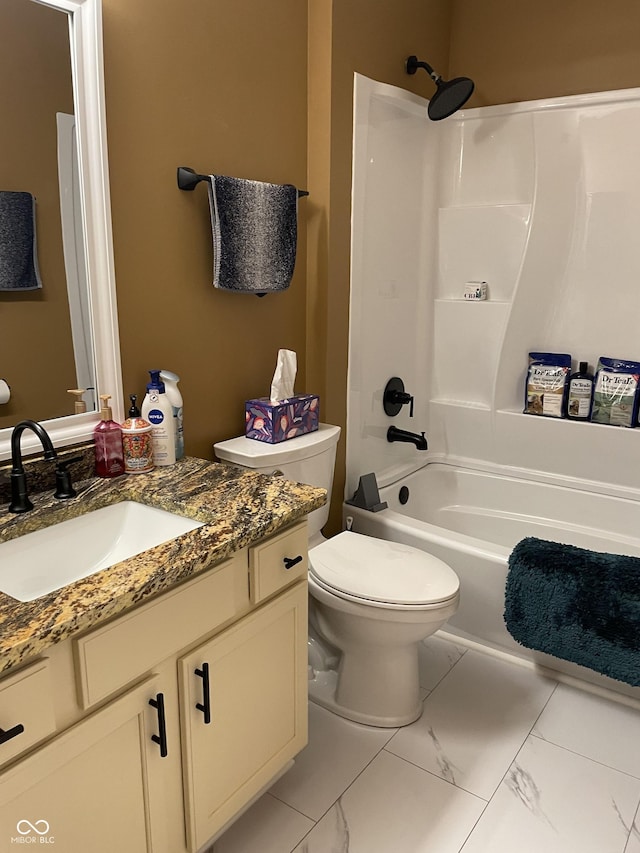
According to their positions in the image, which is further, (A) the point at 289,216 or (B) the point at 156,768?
(A) the point at 289,216

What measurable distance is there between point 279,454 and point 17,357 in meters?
0.78

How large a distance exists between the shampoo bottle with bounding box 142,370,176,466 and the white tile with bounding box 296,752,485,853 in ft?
3.31

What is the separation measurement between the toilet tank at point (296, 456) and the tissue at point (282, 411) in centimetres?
3

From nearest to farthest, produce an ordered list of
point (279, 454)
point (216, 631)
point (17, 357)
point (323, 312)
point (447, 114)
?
point (216, 631) < point (17, 357) < point (279, 454) < point (323, 312) < point (447, 114)

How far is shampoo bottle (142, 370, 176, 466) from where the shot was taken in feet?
5.78

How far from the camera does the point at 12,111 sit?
4.79 ft

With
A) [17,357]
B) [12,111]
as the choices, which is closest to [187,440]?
[17,357]

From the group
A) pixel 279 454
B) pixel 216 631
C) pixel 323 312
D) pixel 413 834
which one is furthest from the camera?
pixel 323 312

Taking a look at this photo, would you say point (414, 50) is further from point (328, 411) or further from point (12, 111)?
point (12, 111)

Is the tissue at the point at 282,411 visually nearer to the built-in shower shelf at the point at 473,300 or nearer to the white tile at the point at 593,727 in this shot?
the built-in shower shelf at the point at 473,300

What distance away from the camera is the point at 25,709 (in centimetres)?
103

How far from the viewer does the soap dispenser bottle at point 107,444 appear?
1.68 m

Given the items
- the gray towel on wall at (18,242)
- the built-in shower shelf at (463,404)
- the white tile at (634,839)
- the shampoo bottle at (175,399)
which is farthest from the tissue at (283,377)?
the white tile at (634,839)

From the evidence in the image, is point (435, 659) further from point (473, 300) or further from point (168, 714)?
point (473, 300)
